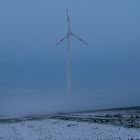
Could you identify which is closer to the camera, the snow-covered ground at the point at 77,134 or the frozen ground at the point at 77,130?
the snow-covered ground at the point at 77,134

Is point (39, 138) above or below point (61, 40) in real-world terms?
below

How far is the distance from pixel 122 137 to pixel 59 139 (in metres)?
5.14

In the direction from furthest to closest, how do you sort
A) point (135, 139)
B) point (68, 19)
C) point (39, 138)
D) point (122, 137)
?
point (68, 19) < point (39, 138) < point (122, 137) < point (135, 139)

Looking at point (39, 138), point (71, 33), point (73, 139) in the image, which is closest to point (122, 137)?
point (73, 139)

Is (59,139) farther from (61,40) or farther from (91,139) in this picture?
(61,40)

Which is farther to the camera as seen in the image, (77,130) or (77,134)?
(77,130)

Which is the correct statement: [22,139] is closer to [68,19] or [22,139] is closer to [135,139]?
[135,139]

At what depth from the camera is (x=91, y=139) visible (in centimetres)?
3822

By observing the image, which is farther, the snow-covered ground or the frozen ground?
the frozen ground

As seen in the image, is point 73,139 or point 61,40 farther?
point 61,40

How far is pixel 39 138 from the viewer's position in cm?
4144

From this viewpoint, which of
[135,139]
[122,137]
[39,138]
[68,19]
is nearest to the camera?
[135,139]

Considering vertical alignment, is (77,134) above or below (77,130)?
below

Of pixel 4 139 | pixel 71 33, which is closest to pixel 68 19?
pixel 71 33
